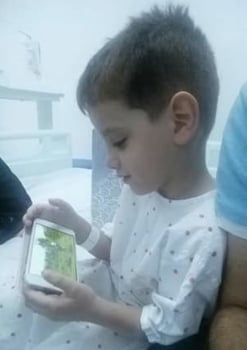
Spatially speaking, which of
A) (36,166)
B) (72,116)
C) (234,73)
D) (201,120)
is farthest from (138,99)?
(72,116)

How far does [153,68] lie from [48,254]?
308 millimetres

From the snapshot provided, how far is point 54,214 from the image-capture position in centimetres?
75

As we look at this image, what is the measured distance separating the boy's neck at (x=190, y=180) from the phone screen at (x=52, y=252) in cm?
19

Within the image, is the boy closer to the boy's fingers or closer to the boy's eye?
the boy's eye

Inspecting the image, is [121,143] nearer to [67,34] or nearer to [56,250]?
[56,250]

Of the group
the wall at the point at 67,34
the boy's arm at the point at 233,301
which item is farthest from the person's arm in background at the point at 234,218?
the wall at the point at 67,34

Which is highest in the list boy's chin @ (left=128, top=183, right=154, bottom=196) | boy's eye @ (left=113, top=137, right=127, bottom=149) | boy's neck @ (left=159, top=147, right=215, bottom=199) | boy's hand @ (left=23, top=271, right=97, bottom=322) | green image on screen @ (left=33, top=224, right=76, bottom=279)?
boy's eye @ (left=113, top=137, right=127, bottom=149)

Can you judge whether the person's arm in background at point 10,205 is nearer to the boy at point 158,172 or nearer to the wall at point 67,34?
the boy at point 158,172

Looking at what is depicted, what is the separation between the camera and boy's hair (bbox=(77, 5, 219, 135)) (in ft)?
1.94

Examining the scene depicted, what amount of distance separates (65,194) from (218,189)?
0.88m

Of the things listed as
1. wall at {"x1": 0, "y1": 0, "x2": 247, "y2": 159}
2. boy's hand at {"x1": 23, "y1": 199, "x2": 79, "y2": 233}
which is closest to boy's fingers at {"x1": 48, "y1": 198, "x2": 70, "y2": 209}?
boy's hand at {"x1": 23, "y1": 199, "x2": 79, "y2": 233}

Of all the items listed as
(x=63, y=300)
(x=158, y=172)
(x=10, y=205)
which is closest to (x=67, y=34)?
(x=10, y=205)

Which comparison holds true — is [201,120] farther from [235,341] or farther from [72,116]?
[72,116]

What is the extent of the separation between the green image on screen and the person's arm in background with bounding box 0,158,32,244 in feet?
0.98
